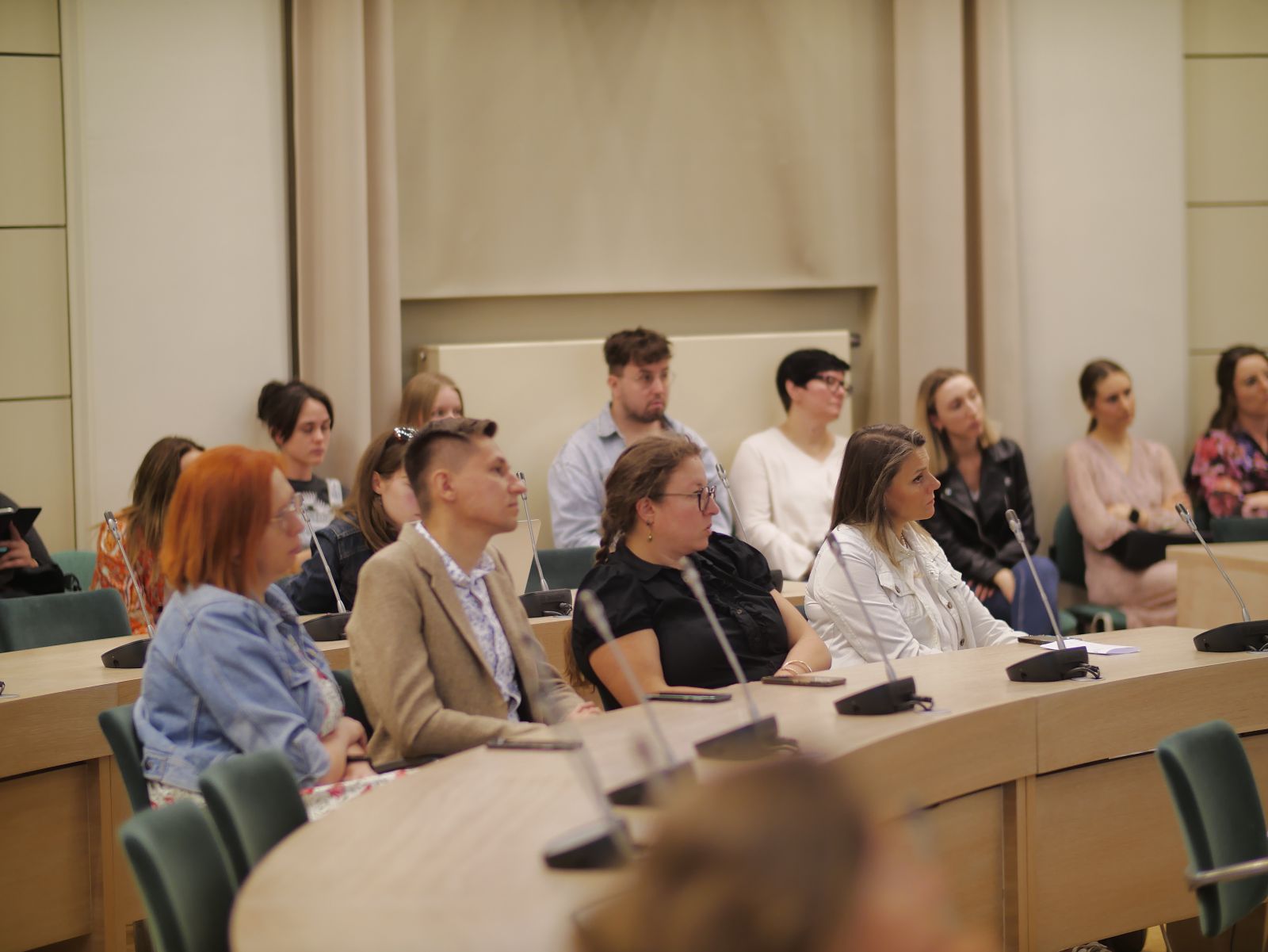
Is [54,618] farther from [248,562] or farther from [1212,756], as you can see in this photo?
[1212,756]

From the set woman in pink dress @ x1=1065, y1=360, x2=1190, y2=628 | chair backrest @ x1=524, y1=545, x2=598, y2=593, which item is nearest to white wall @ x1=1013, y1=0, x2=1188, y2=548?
woman in pink dress @ x1=1065, y1=360, x2=1190, y2=628

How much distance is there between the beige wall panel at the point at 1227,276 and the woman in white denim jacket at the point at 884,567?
3.46 m

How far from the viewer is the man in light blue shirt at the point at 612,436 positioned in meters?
5.12

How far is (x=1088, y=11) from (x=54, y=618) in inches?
191

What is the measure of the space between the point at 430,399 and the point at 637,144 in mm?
1521

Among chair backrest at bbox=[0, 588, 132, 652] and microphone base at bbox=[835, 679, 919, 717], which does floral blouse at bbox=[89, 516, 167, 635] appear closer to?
chair backrest at bbox=[0, 588, 132, 652]

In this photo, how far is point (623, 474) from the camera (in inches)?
123

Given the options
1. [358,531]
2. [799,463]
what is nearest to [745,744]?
[358,531]

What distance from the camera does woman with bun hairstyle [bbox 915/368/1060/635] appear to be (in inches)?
202

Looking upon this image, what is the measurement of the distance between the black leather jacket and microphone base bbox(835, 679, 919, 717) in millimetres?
2667

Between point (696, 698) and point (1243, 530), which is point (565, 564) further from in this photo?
point (1243, 530)

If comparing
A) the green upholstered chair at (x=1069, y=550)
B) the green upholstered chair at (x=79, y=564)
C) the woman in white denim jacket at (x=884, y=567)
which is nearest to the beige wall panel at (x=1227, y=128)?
the green upholstered chair at (x=1069, y=550)

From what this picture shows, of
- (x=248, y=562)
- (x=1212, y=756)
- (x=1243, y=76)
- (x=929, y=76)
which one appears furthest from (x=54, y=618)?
(x=1243, y=76)

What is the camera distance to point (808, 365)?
214 inches
